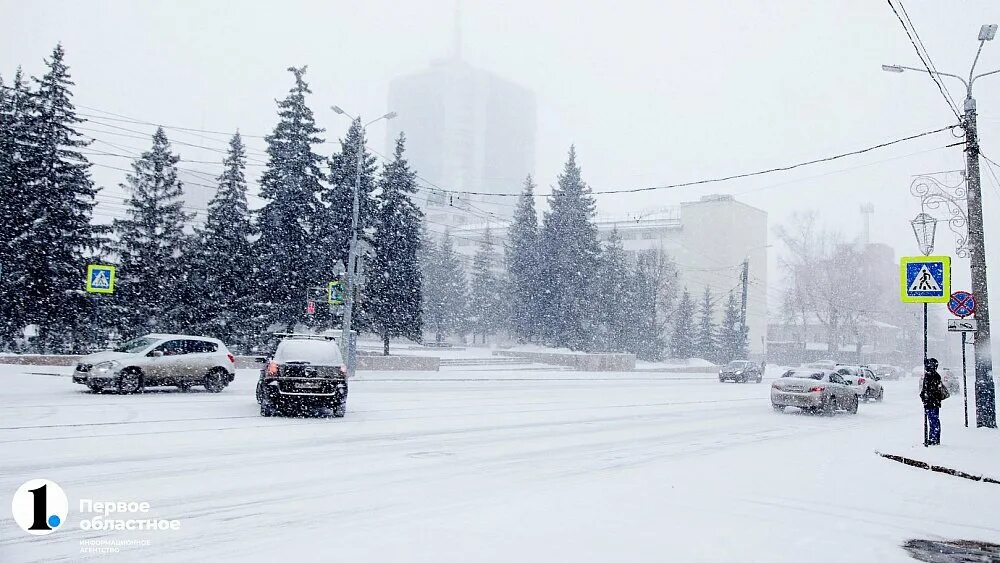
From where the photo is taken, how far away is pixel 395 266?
4556 cm

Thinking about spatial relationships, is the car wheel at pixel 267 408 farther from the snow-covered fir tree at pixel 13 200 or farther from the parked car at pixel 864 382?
the parked car at pixel 864 382

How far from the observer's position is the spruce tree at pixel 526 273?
57844 millimetres

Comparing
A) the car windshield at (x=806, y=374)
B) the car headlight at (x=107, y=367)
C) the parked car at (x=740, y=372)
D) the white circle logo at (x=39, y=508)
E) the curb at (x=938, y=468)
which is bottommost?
the parked car at (x=740, y=372)

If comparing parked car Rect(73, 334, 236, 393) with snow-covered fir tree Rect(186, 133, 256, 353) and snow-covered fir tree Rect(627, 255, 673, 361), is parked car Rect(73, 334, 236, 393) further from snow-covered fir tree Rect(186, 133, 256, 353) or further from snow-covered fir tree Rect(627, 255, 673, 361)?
snow-covered fir tree Rect(627, 255, 673, 361)

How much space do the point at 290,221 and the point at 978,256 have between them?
31.1 meters

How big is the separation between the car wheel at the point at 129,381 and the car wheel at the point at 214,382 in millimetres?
1993

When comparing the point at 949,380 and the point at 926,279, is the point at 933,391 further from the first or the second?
the point at 949,380

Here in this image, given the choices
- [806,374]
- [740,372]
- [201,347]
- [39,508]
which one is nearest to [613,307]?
[740,372]

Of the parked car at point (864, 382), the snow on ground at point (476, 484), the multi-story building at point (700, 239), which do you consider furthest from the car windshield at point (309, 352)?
the multi-story building at point (700, 239)

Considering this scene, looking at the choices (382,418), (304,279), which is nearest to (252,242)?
(304,279)

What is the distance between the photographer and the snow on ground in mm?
6574

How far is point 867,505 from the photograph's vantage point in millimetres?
9227

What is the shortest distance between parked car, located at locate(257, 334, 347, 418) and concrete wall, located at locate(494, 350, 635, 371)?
37.7m

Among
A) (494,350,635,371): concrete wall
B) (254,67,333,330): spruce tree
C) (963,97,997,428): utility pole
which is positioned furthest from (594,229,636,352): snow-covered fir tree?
(963,97,997,428): utility pole
